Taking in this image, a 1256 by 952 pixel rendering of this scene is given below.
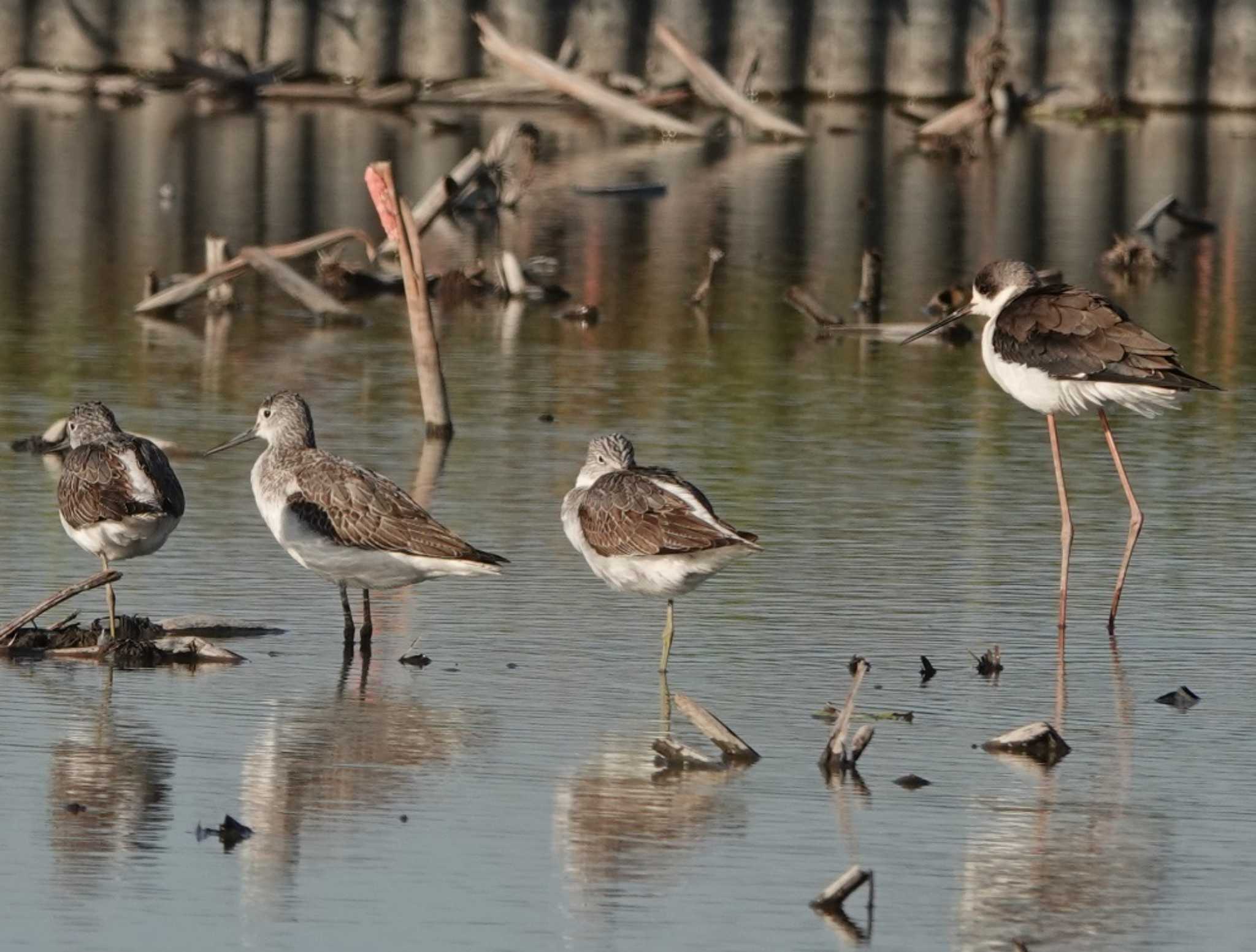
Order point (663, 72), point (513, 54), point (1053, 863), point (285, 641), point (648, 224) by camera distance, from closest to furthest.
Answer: point (1053, 863) → point (285, 641) → point (648, 224) → point (513, 54) → point (663, 72)

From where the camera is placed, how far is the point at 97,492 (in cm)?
1228

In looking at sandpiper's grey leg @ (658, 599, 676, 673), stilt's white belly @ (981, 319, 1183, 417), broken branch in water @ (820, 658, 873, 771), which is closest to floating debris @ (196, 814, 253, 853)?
broken branch in water @ (820, 658, 873, 771)

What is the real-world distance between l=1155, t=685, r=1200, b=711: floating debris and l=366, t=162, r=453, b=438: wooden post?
7.02 meters

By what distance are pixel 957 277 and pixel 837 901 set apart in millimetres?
18862

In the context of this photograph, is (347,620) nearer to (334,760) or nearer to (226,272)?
(334,760)

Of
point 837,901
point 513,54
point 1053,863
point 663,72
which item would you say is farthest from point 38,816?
point 663,72

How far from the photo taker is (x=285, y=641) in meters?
12.4

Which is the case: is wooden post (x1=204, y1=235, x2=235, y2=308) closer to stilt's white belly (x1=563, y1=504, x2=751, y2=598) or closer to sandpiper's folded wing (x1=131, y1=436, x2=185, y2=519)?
sandpiper's folded wing (x1=131, y1=436, x2=185, y2=519)

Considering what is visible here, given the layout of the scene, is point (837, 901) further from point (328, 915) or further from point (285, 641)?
point (285, 641)

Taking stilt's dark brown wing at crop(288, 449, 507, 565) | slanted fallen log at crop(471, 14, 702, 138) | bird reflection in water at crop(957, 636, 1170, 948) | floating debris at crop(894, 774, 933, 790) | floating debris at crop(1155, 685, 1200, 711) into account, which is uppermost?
slanted fallen log at crop(471, 14, 702, 138)

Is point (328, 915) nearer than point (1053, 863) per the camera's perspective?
Yes

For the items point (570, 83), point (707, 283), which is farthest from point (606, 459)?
point (570, 83)

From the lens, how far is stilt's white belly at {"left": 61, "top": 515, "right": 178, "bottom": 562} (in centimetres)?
1223

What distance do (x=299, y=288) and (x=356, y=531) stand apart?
10388 millimetres
